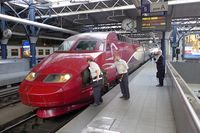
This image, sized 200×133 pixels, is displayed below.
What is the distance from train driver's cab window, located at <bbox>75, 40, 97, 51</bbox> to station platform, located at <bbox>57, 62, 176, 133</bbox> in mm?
1745

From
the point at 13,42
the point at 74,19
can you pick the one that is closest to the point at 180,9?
the point at 74,19

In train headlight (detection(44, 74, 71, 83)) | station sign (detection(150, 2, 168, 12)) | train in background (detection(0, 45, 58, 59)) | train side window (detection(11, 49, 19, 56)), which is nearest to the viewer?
train headlight (detection(44, 74, 71, 83))

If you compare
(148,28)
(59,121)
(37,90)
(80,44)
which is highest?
(148,28)

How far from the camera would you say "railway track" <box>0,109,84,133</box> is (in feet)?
20.0

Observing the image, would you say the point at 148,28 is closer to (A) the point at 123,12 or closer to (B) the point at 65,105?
(A) the point at 123,12

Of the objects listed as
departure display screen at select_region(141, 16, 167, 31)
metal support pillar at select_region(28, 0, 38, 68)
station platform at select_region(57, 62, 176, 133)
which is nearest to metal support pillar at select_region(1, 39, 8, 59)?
metal support pillar at select_region(28, 0, 38, 68)

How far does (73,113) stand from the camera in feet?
23.4

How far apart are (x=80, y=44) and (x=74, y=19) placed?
41.5ft

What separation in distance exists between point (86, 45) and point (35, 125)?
3.14 metres

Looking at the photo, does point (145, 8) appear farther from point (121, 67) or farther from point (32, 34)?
point (32, 34)

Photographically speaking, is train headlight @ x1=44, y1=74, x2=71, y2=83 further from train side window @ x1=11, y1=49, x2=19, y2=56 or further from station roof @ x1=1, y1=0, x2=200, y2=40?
train side window @ x1=11, y1=49, x2=19, y2=56

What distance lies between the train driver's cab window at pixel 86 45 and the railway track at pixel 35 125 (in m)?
2.24

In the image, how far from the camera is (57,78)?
6062 millimetres

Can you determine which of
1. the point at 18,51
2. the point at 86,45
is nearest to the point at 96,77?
the point at 86,45
